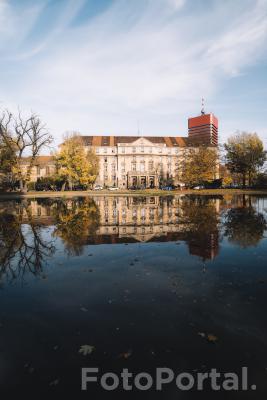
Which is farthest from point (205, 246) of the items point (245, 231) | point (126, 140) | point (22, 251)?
point (126, 140)

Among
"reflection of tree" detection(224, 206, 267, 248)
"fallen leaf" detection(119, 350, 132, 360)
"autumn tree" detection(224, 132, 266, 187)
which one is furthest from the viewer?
"autumn tree" detection(224, 132, 266, 187)

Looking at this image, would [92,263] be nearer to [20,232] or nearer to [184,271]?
[184,271]

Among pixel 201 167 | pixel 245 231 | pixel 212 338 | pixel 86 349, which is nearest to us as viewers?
pixel 86 349

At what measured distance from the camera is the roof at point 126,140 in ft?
308

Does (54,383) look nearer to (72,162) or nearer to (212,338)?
(212,338)

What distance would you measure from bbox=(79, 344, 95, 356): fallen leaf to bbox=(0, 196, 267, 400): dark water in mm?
71

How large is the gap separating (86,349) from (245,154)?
68.3m

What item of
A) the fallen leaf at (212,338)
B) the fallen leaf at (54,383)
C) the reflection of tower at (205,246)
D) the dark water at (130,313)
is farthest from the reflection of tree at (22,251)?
the reflection of tower at (205,246)

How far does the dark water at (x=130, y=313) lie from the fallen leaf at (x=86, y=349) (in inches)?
2.8

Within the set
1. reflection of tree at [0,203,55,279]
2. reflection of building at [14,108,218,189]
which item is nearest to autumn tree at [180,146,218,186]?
reflection of building at [14,108,218,189]

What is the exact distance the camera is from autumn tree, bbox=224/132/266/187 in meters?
64.9

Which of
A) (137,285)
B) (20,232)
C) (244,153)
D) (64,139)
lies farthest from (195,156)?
(137,285)

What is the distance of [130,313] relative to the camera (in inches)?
207

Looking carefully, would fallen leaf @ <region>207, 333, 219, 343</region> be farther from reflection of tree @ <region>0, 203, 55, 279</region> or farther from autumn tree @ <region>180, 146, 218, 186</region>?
autumn tree @ <region>180, 146, 218, 186</region>
